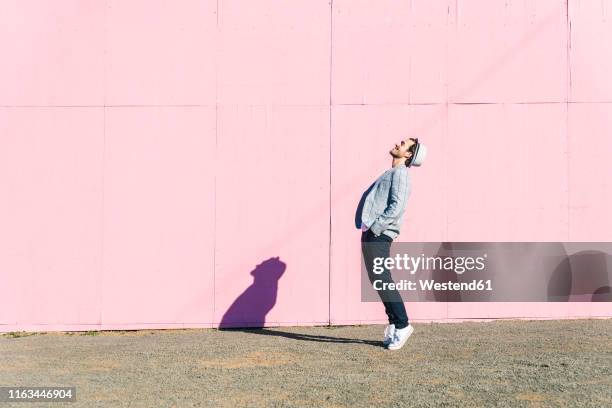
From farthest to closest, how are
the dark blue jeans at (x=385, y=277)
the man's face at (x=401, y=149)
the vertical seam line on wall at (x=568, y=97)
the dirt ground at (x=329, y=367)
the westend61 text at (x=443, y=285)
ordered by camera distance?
the westend61 text at (x=443, y=285), the vertical seam line on wall at (x=568, y=97), the man's face at (x=401, y=149), the dark blue jeans at (x=385, y=277), the dirt ground at (x=329, y=367)

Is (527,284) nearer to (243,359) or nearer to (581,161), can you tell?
(581,161)

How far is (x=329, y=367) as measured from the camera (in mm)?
4969

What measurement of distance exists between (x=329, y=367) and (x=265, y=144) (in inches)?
114

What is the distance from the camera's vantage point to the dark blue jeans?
5.54 metres

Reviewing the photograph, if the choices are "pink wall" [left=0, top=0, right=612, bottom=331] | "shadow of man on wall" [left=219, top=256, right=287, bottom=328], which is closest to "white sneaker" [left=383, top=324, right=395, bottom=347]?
"pink wall" [left=0, top=0, right=612, bottom=331]

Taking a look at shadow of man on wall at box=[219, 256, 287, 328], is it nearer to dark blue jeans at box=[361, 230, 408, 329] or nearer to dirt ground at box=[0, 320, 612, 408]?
dirt ground at box=[0, 320, 612, 408]

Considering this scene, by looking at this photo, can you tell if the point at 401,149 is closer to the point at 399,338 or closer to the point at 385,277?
the point at 385,277

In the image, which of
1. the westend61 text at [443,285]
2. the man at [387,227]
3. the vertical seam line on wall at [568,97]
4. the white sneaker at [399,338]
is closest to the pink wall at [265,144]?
the vertical seam line on wall at [568,97]

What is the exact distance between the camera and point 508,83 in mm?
7195

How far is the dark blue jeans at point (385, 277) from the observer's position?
18.2 feet

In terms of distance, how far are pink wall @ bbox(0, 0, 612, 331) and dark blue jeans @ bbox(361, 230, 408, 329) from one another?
162cm

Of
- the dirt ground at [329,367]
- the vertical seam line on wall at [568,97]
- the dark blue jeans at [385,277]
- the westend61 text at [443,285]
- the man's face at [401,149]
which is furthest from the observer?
the westend61 text at [443,285]

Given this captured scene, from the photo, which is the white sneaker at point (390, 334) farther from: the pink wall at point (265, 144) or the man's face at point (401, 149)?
the pink wall at point (265, 144)

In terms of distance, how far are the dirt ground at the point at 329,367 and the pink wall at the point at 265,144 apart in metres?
0.53
